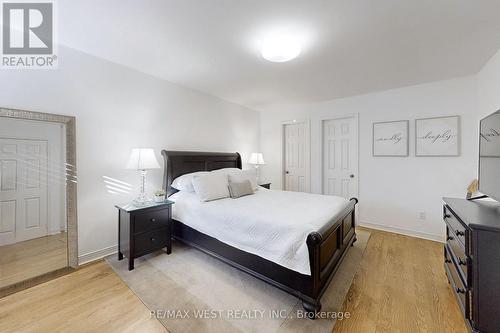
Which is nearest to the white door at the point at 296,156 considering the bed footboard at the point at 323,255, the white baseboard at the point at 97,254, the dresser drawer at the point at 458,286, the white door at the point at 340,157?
the white door at the point at 340,157

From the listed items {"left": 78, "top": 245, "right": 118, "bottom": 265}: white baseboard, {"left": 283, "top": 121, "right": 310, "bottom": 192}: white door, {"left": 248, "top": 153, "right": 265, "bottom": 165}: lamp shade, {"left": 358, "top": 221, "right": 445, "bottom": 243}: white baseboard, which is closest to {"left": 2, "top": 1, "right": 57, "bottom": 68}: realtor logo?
{"left": 78, "top": 245, "right": 118, "bottom": 265}: white baseboard

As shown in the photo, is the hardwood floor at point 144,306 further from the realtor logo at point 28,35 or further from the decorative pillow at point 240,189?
the realtor logo at point 28,35

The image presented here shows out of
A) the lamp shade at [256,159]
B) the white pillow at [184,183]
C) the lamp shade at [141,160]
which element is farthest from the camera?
the lamp shade at [256,159]

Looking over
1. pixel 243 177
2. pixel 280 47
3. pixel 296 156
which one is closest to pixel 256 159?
pixel 296 156

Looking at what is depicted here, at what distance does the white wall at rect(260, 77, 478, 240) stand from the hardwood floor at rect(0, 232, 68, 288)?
13.8 ft

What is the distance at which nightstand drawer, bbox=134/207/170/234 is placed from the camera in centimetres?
240

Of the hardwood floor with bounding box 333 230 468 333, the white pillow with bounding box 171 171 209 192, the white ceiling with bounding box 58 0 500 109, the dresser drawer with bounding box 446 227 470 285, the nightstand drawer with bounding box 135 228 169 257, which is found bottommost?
the hardwood floor with bounding box 333 230 468 333

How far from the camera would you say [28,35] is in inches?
81.5

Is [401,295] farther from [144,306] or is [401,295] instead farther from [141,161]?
[141,161]

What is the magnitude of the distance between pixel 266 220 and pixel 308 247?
0.47m

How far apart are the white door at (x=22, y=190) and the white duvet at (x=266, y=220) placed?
1401mm

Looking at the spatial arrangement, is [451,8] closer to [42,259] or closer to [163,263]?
[163,263]

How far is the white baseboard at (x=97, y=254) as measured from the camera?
2.42 meters

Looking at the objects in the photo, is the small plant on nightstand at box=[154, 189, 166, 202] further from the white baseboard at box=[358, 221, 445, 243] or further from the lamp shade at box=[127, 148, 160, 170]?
the white baseboard at box=[358, 221, 445, 243]
